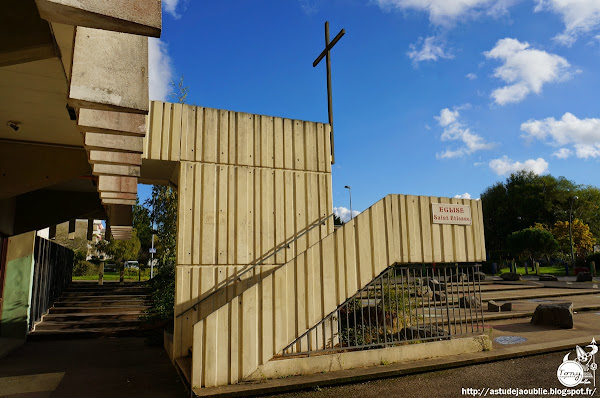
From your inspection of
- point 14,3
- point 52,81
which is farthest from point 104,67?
point 52,81

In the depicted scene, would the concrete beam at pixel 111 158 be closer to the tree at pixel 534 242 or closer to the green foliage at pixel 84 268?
the tree at pixel 534 242

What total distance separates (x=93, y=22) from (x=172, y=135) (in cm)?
559

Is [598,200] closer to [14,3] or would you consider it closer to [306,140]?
[306,140]

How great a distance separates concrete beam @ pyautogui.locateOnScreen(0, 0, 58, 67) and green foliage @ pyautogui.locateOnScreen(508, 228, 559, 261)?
3297cm

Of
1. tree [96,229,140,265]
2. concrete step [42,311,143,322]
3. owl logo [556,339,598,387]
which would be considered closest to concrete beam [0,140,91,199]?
concrete step [42,311,143,322]

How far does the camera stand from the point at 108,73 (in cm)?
257

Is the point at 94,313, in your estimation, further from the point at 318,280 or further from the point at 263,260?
the point at 318,280

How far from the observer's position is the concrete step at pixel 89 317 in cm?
1162

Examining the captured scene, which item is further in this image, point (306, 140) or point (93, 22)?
point (306, 140)

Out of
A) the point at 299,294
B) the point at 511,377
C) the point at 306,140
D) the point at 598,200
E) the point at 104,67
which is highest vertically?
the point at 598,200

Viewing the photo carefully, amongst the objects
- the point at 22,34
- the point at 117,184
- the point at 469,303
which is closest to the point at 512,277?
the point at 469,303

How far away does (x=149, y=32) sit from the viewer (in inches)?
73.5

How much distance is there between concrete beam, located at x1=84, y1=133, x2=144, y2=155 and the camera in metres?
4.24

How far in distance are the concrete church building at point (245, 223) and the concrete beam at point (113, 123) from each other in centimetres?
87
